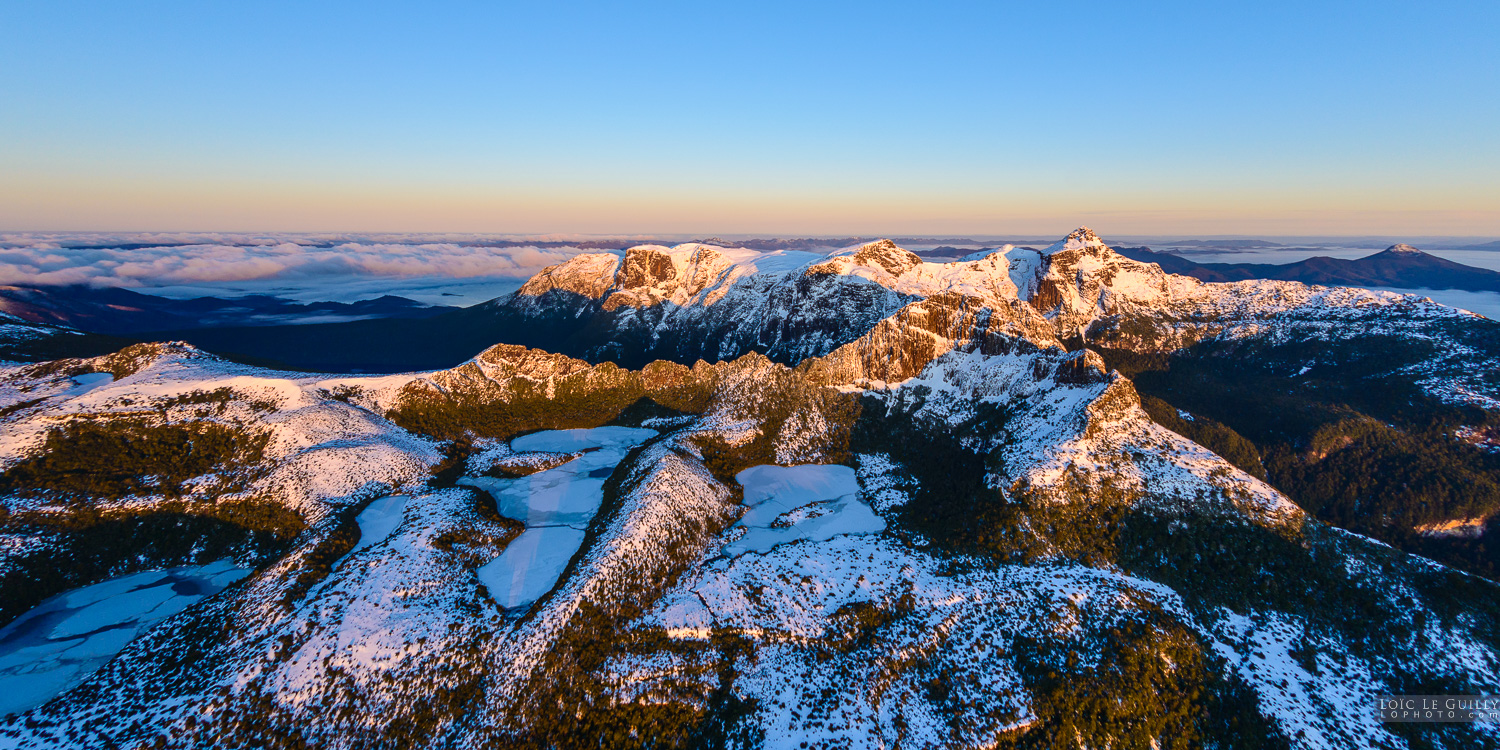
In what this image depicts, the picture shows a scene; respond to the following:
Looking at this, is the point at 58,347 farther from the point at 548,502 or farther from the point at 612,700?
the point at 612,700

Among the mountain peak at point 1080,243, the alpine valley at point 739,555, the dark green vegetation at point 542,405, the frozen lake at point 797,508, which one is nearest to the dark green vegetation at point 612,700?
the alpine valley at point 739,555

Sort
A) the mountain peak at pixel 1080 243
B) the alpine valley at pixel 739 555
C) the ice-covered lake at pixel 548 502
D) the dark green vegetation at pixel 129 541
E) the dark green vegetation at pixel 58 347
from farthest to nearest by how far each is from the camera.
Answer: the mountain peak at pixel 1080 243 → the dark green vegetation at pixel 58 347 → the ice-covered lake at pixel 548 502 → the dark green vegetation at pixel 129 541 → the alpine valley at pixel 739 555

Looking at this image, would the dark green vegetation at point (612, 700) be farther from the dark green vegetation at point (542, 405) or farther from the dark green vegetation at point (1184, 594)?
the dark green vegetation at point (542, 405)

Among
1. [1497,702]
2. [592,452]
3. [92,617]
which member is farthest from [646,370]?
[1497,702]

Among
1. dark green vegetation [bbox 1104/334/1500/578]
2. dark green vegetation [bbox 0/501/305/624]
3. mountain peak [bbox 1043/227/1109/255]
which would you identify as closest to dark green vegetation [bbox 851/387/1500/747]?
dark green vegetation [bbox 1104/334/1500/578]

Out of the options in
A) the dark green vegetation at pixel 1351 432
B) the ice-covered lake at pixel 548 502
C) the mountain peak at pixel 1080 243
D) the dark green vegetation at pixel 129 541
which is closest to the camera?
the dark green vegetation at pixel 129 541

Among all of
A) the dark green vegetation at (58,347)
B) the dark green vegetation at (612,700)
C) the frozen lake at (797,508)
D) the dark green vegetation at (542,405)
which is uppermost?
the dark green vegetation at (58,347)

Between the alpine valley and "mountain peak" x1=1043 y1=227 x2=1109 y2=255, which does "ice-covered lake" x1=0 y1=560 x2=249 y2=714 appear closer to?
the alpine valley

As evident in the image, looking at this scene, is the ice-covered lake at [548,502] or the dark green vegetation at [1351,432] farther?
the dark green vegetation at [1351,432]

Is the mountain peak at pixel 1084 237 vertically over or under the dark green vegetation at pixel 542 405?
over
